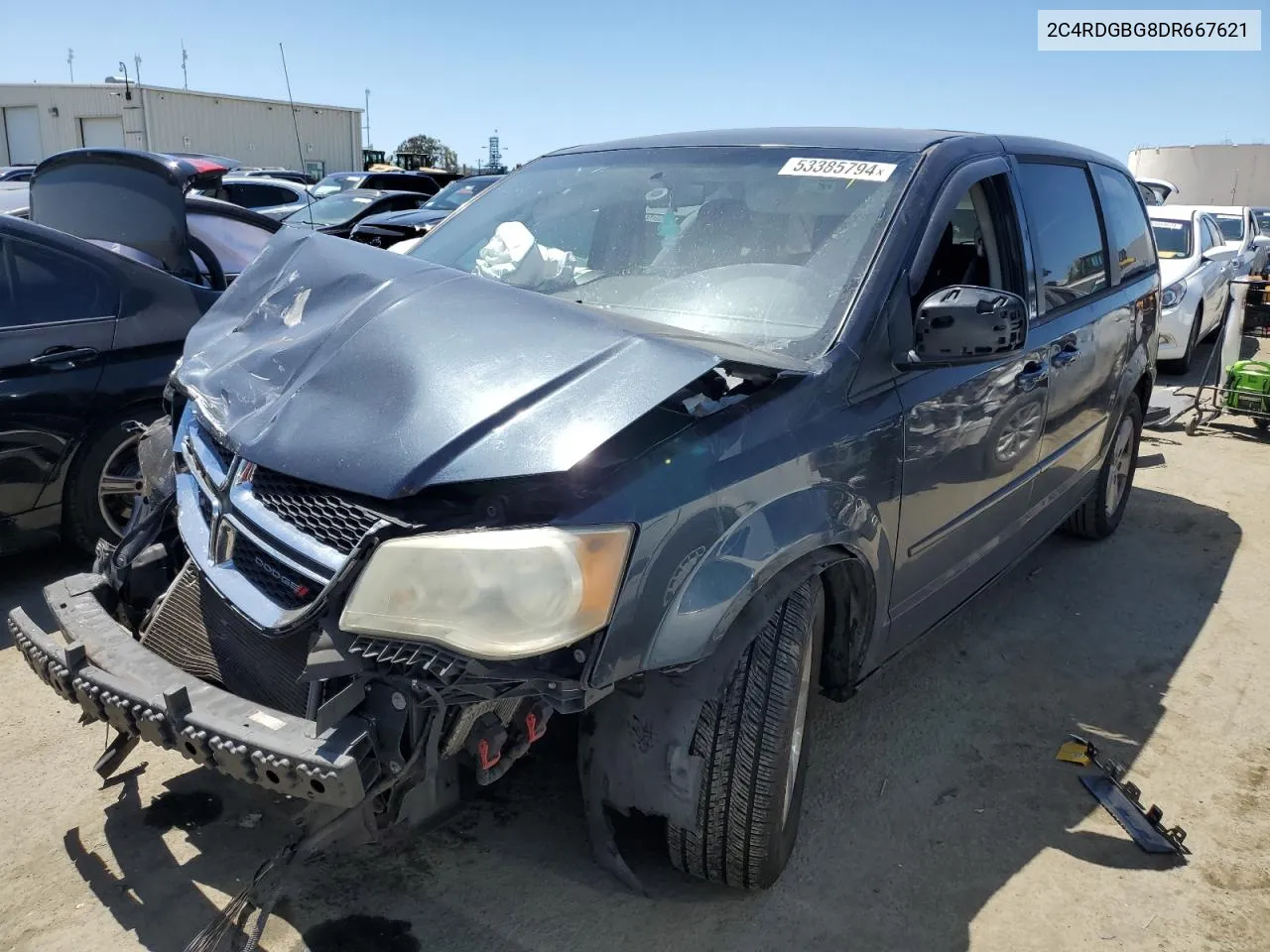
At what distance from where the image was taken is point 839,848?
2.73 m

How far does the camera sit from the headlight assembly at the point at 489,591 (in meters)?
1.84

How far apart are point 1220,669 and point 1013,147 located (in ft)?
7.12

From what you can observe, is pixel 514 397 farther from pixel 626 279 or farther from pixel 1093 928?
pixel 1093 928

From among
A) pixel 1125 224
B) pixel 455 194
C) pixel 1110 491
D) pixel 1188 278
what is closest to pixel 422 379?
pixel 1125 224

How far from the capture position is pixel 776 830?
93.6 inches

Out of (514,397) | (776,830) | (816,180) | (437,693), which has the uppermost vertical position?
(816,180)

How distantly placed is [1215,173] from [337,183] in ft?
83.4

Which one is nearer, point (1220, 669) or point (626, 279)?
point (626, 279)

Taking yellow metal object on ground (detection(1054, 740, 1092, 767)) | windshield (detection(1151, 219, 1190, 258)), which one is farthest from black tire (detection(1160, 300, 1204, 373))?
yellow metal object on ground (detection(1054, 740, 1092, 767))

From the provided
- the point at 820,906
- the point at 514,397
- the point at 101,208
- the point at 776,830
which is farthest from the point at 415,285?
the point at 101,208

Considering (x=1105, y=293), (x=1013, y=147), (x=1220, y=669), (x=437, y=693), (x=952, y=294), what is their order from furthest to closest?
(x=1105, y=293) → (x=1220, y=669) → (x=1013, y=147) → (x=952, y=294) → (x=437, y=693)

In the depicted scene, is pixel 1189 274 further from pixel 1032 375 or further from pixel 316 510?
pixel 316 510

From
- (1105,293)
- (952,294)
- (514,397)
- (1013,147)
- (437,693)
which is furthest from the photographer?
(1105,293)

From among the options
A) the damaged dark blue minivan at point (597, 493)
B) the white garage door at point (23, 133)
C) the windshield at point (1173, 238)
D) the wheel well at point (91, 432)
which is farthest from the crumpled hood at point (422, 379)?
the white garage door at point (23, 133)
